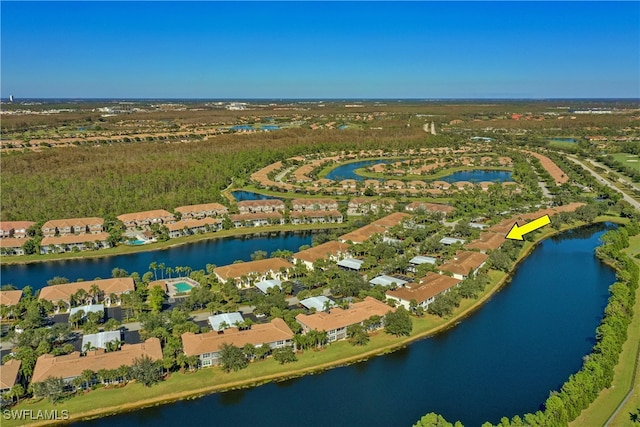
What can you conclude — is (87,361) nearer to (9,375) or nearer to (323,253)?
(9,375)

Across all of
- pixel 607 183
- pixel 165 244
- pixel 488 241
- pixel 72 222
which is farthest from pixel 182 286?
pixel 607 183

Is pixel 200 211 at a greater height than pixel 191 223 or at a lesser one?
greater

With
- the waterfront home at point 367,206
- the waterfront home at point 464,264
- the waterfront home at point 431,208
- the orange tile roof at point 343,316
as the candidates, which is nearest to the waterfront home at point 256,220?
the waterfront home at point 367,206

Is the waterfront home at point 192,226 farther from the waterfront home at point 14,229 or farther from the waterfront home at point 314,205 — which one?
the waterfront home at point 14,229

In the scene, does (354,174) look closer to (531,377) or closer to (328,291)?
(328,291)

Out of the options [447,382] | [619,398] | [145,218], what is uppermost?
[145,218]

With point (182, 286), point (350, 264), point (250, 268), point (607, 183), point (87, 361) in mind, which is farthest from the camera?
point (607, 183)

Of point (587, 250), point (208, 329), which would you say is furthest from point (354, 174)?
point (208, 329)
